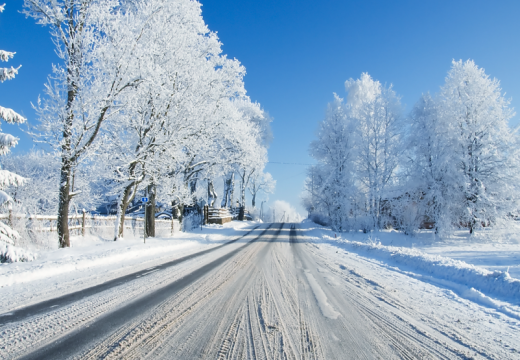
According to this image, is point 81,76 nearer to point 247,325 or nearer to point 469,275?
point 247,325

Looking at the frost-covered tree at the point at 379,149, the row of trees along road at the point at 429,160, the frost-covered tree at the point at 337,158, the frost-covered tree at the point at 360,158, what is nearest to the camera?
the row of trees along road at the point at 429,160

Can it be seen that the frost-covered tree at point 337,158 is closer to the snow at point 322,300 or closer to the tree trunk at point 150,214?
the tree trunk at point 150,214

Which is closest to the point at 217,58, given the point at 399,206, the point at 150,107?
the point at 150,107

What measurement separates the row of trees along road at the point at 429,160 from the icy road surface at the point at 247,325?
14.7m

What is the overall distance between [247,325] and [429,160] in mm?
19269

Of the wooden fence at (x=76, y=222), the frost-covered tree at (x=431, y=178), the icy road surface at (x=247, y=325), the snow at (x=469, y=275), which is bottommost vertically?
→ the snow at (x=469, y=275)

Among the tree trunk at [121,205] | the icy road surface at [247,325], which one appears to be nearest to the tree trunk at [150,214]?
the tree trunk at [121,205]

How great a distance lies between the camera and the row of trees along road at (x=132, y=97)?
10.1 metres

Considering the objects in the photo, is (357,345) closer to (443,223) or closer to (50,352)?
(50,352)

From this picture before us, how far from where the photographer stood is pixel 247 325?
10.7ft

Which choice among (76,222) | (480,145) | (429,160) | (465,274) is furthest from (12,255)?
(480,145)

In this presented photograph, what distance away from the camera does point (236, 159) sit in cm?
2231

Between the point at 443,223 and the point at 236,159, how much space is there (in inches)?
603

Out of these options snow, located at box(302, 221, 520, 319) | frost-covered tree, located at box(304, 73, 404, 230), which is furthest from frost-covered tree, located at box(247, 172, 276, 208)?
snow, located at box(302, 221, 520, 319)
